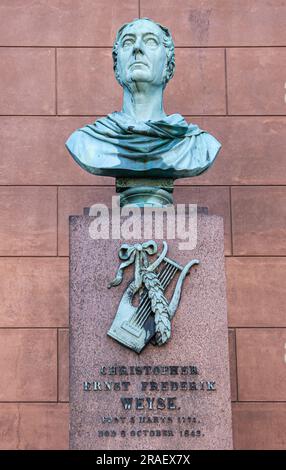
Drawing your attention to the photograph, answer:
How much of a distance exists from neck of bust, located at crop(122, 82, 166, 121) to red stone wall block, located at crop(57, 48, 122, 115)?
8.63 ft

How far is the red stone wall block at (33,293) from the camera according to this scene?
1182cm

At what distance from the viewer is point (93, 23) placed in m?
12.6

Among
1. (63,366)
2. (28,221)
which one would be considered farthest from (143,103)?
(63,366)

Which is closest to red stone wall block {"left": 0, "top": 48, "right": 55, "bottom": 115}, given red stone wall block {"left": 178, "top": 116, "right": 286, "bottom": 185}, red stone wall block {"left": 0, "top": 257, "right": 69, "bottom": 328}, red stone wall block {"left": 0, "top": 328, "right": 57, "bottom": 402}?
red stone wall block {"left": 178, "top": 116, "right": 286, "bottom": 185}

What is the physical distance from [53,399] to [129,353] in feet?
9.65

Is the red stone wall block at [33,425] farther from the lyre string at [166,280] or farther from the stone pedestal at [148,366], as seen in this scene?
the lyre string at [166,280]

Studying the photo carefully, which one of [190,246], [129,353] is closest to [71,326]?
[129,353]

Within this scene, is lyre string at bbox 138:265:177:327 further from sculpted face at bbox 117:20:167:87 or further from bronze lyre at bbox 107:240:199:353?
sculpted face at bbox 117:20:167:87

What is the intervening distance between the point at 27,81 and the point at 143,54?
2.98 m

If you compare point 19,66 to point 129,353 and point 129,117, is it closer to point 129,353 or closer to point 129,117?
point 129,117

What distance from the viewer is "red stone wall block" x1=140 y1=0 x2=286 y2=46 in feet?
41.3

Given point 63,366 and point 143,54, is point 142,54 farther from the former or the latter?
point 63,366

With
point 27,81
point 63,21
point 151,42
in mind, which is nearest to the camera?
point 151,42

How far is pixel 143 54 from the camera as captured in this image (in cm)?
968
